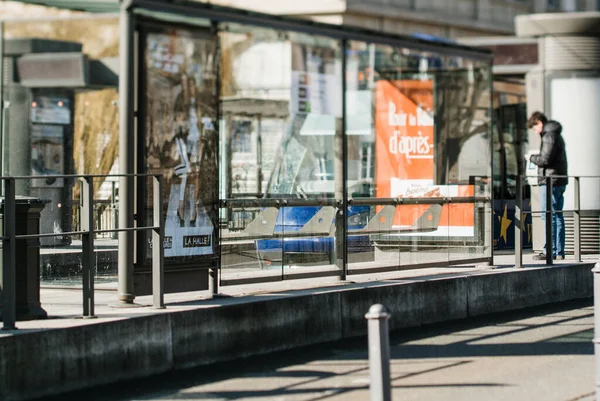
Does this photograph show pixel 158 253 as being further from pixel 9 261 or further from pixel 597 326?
pixel 597 326

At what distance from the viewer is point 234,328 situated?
31.5 ft

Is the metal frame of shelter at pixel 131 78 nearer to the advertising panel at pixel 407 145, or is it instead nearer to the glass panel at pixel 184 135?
the glass panel at pixel 184 135

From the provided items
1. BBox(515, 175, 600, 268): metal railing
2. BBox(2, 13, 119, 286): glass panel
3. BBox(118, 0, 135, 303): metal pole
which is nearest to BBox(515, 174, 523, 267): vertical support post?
BBox(515, 175, 600, 268): metal railing

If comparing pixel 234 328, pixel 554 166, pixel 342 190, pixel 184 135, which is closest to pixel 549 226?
pixel 554 166

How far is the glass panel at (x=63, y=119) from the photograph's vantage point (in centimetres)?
988

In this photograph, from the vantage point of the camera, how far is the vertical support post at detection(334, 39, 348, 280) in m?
11.9

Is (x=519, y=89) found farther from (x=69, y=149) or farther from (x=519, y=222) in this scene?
(x=69, y=149)

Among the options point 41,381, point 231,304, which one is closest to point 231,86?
point 231,304

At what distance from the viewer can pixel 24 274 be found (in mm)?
8773

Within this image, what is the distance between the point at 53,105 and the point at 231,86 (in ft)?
28.9

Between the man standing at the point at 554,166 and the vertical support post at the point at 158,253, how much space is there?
6544mm

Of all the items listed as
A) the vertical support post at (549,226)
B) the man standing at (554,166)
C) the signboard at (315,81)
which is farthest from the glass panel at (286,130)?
the man standing at (554,166)

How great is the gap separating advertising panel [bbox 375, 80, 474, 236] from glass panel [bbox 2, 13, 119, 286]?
9.95 feet

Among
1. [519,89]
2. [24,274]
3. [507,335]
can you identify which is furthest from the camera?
[519,89]
